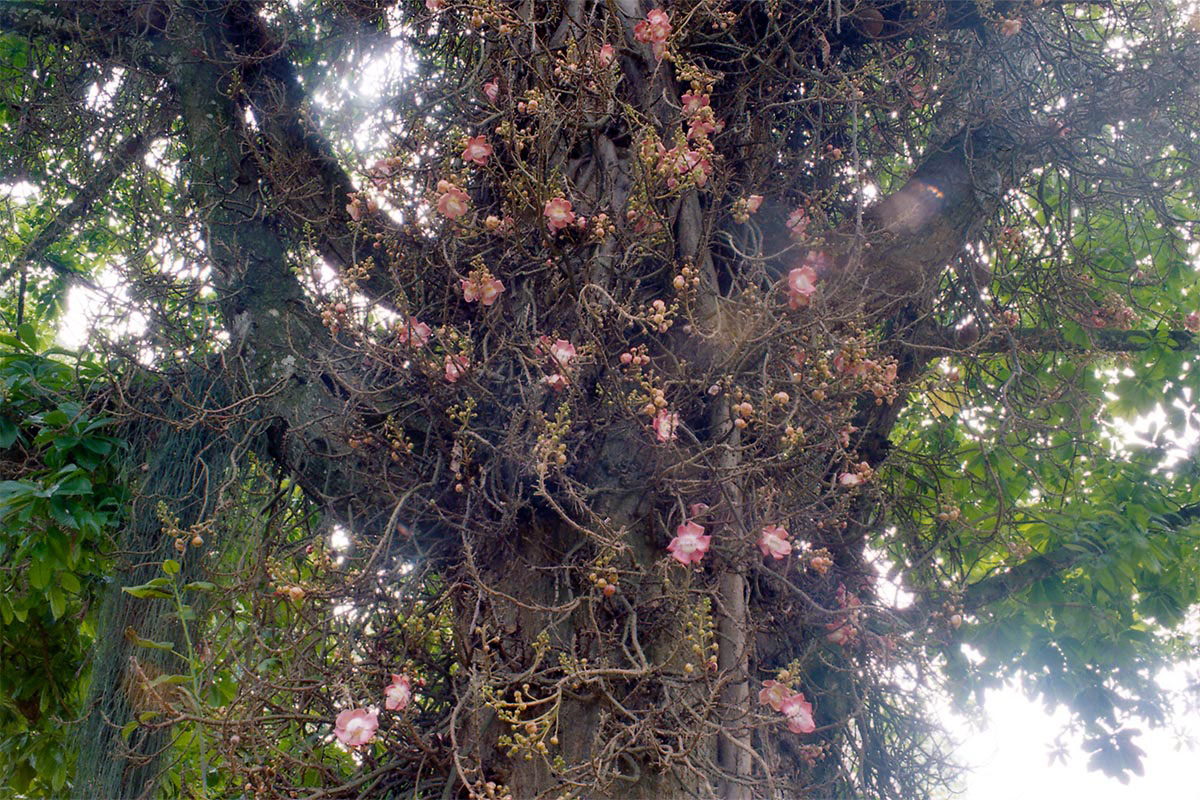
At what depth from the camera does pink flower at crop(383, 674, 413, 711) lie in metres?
1.84

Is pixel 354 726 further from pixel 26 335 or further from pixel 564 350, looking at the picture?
pixel 26 335

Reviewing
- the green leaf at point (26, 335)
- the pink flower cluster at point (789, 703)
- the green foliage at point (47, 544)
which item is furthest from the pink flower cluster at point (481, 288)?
the green leaf at point (26, 335)

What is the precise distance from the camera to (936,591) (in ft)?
7.66

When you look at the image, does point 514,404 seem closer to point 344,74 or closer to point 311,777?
point 311,777

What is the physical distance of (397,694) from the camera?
1.85 m

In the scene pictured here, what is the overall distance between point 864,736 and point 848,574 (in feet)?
1.69

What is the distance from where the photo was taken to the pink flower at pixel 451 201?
2.04 meters

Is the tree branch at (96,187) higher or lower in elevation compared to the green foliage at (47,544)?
higher

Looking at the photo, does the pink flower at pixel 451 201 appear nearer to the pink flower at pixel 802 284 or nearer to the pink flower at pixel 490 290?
the pink flower at pixel 490 290

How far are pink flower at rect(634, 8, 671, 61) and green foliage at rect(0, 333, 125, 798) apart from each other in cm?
224

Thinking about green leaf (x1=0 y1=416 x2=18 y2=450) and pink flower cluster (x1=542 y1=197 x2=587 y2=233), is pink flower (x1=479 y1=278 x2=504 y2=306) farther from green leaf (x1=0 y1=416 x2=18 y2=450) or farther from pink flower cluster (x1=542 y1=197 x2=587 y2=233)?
green leaf (x1=0 y1=416 x2=18 y2=450)

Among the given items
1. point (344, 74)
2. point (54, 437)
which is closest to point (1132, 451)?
point (344, 74)

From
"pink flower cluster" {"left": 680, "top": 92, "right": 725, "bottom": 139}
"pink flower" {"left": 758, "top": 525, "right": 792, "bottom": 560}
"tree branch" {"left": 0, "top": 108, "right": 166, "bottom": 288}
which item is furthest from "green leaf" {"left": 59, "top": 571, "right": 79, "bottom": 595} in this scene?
"pink flower cluster" {"left": 680, "top": 92, "right": 725, "bottom": 139}

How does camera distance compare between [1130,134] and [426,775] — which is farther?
[1130,134]
